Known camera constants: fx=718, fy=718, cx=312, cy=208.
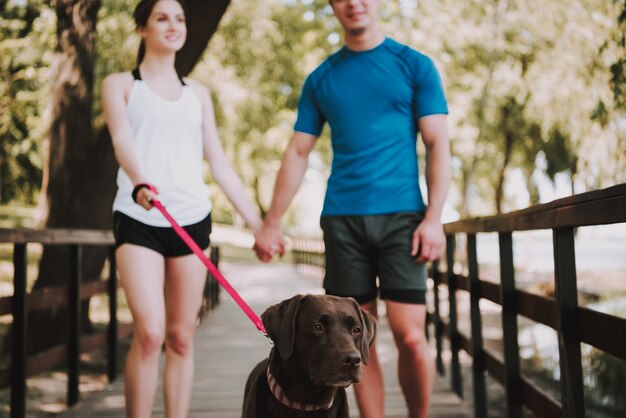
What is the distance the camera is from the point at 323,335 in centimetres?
250

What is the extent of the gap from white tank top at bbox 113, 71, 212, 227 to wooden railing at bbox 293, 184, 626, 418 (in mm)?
1482

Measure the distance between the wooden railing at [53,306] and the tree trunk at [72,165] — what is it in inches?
41.9

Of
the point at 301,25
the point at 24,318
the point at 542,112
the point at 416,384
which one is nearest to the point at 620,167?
the point at 542,112

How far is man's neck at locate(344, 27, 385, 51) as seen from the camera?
3.29m

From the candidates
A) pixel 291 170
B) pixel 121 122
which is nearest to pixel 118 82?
pixel 121 122

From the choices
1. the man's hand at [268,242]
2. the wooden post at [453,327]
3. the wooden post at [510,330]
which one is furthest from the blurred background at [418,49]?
the man's hand at [268,242]

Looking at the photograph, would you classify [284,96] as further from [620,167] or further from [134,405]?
[134,405]

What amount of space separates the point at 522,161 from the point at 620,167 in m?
11.8

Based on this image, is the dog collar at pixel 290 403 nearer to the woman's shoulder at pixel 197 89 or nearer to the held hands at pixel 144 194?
the held hands at pixel 144 194

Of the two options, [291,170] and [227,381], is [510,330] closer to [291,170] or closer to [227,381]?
[291,170]

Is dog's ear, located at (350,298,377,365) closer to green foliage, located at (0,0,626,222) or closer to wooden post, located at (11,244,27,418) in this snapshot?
wooden post, located at (11,244,27,418)

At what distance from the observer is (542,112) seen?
1534 centimetres

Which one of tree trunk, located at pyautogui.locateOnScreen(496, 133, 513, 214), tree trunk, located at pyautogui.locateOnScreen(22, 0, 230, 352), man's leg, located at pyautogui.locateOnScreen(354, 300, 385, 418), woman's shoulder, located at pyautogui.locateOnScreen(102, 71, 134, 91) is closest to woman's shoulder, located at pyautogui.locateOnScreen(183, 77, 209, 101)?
woman's shoulder, located at pyautogui.locateOnScreen(102, 71, 134, 91)

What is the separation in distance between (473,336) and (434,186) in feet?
5.47
